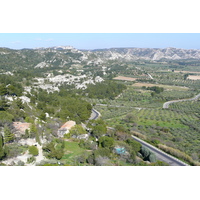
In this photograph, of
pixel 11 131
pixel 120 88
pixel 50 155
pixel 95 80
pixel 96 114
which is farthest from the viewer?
pixel 95 80

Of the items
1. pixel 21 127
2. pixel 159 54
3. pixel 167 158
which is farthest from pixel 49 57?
pixel 159 54

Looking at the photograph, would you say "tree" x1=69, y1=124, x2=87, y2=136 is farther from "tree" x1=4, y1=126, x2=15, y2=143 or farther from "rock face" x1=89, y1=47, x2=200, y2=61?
"rock face" x1=89, y1=47, x2=200, y2=61

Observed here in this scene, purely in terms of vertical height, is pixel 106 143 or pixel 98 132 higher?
pixel 106 143

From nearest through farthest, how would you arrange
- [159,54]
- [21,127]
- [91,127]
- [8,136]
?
[8,136] < [21,127] < [91,127] < [159,54]

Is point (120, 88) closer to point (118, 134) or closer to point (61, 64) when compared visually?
point (118, 134)

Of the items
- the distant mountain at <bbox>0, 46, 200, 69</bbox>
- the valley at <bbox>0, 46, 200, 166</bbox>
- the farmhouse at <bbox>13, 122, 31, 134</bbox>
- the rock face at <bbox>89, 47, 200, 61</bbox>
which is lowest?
the valley at <bbox>0, 46, 200, 166</bbox>

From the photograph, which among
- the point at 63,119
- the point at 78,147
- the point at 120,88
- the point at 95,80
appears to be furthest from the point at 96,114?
the point at 95,80

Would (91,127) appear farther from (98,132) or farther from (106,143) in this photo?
(106,143)

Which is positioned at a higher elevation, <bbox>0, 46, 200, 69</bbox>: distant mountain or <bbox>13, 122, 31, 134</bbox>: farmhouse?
<bbox>0, 46, 200, 69</bbox>: distant mountain

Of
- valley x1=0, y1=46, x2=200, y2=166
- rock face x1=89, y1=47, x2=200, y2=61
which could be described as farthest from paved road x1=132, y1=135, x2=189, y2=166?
rock face x1=89, y1=47, x2=200, y2=61

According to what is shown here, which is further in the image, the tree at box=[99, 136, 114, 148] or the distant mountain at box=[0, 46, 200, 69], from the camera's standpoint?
the distant mountain at box=[0, 46, 200, 69]

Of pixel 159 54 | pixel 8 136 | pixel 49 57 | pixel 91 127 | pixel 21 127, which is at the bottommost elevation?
pixel 91 127
